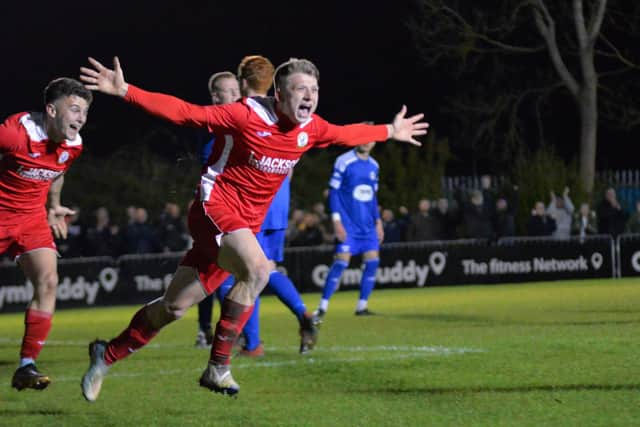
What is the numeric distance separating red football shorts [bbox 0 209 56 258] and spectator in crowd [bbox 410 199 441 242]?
Result: 15.1 metres

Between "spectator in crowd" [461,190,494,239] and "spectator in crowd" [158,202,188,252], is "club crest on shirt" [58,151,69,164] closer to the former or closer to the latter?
"spectator in crowd" [158,202,188,252]

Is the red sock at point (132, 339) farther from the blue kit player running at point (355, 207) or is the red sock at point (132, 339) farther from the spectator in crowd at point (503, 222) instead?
the spectator in crowd at point (503, 222)

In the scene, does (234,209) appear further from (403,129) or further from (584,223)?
(584,223)

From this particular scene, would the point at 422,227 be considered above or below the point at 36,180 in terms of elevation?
below

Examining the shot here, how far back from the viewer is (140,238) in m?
22.6

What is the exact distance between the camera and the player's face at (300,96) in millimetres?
7867

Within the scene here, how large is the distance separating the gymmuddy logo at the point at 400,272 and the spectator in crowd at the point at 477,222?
73 cm

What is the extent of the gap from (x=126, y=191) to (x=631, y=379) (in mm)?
25594

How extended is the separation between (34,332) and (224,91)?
2840 millimetres

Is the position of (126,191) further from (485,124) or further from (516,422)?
(516,422)

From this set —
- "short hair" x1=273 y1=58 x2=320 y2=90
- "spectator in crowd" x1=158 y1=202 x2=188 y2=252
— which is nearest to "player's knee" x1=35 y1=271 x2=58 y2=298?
"short hair" x1=273 y1=58 x2=320 y2=90

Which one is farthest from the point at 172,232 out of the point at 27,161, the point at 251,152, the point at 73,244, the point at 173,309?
the point at 251,152

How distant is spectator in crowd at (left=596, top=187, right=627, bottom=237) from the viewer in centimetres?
2397

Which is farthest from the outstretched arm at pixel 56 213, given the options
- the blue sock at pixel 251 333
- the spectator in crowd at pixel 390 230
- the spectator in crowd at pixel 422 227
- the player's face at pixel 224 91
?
the spectator in crowd at pixel 422 227
